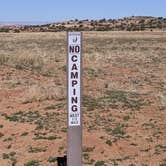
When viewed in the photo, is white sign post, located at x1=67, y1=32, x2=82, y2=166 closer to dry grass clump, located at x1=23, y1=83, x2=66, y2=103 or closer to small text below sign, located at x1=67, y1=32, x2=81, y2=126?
small text below sign, located at x1=67, y1=32, x2=81, y2=126

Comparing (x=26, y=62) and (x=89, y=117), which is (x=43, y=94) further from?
(x=26, y=62)

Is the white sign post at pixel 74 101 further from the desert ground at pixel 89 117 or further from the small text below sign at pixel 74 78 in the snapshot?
the desert ground at pixel 89 117

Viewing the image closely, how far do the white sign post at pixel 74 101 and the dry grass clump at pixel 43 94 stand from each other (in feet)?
31.3

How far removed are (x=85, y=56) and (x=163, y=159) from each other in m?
24.3

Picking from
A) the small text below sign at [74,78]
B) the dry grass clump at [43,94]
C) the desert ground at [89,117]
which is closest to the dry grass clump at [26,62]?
the desert ground at [89,117]

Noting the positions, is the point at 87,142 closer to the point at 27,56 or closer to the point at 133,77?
the point at 133,77

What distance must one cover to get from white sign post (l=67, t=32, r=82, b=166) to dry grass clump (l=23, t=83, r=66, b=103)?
9.54 meters

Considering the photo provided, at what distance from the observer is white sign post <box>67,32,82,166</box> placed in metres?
7.98

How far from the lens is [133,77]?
26.5m

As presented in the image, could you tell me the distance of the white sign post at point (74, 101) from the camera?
26.2ft

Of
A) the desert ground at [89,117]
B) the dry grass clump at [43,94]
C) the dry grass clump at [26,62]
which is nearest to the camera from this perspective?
the desert ground at [89,117]

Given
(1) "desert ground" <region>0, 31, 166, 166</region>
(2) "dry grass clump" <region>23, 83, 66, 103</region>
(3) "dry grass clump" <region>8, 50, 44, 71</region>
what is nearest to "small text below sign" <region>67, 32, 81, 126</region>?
(1) "desert ground" <region>0, 31, 166, 166</region>

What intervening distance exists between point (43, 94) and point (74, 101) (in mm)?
9898

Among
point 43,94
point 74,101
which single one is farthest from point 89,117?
point 74,101
